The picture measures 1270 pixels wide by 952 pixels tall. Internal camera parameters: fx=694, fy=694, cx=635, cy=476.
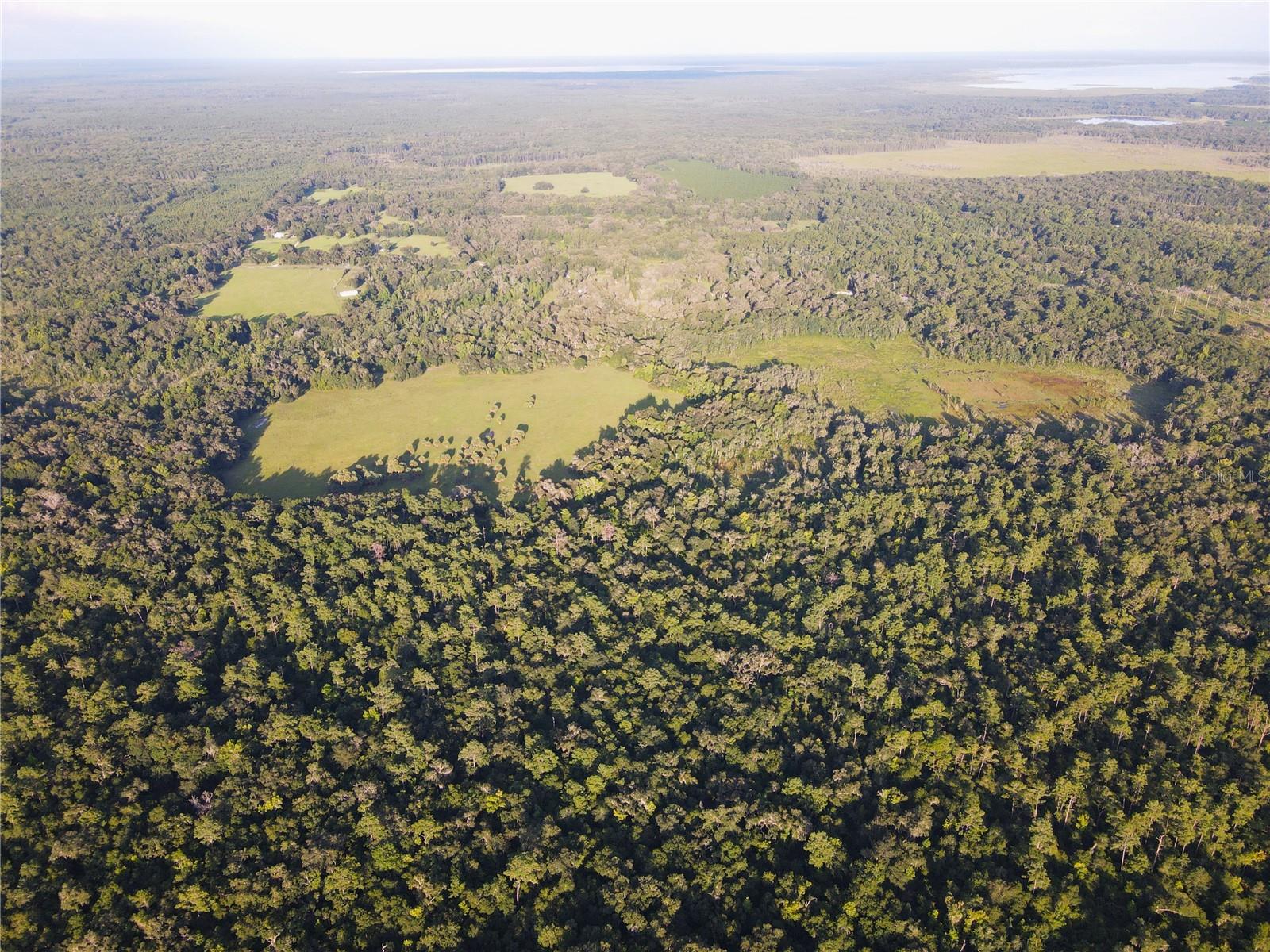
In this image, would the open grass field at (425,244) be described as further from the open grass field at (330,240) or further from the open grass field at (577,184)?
the open grass field at (577,184)

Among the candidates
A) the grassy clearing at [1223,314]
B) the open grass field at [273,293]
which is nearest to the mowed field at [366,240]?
the open grass field at [273,293]

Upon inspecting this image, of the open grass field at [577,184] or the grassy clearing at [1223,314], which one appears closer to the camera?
the grassy clearing at [1223,314]

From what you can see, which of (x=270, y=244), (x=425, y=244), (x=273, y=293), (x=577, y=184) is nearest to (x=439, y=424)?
(x=273, y=293)

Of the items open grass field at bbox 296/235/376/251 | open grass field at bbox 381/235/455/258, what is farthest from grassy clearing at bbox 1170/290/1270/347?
open grass field at bbox 296/235/376/251

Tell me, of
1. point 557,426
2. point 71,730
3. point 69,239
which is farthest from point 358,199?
point 71,730

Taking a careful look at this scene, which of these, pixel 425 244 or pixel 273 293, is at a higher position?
pixel 425 244

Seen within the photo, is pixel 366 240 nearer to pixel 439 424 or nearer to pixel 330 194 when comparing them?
pixel 330 194
